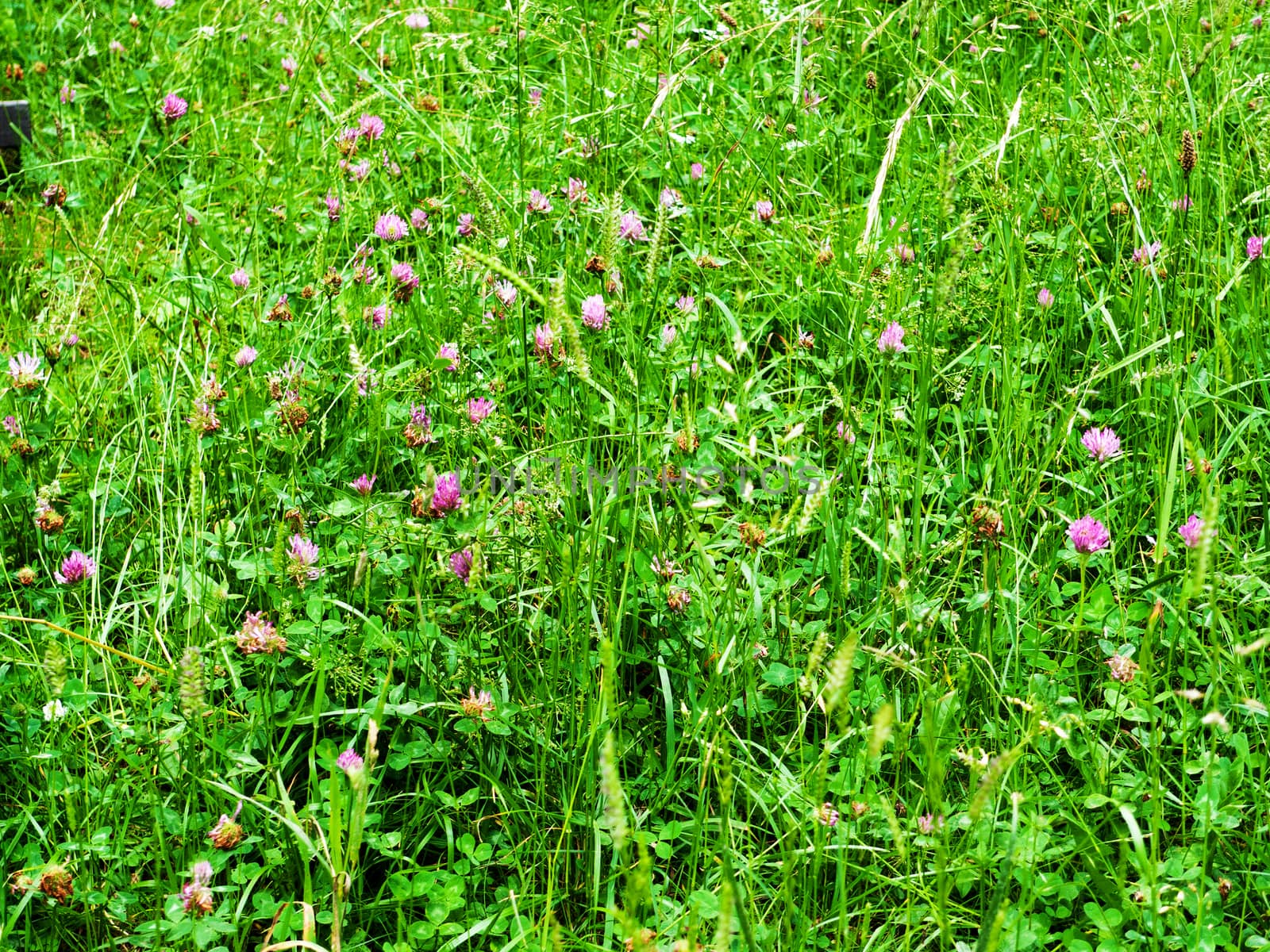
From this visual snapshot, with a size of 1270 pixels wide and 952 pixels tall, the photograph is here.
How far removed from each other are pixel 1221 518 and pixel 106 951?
1815 mm

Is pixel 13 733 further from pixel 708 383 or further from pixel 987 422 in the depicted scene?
pixel 987 422

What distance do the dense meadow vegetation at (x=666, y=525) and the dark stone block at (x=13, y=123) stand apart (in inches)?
18.2

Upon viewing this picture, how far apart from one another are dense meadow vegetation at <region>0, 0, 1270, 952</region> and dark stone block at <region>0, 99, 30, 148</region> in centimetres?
46

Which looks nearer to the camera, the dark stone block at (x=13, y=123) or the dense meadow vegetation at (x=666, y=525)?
the dense meadow vegetation at (x=666, y=525)

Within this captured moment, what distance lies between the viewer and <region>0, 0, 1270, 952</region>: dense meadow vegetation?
164cm

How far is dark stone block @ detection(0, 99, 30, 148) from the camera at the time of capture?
144 inches

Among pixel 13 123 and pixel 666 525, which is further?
pixel 13 123

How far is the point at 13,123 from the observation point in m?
3.69

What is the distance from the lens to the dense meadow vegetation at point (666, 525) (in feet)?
5.38

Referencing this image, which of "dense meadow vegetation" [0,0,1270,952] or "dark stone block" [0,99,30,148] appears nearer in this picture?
"dense meadow vegetation" [0,0,1270,952]

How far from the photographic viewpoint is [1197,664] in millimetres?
1942

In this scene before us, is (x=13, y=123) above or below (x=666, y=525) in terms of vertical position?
above

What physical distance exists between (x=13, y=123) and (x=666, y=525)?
8.93 ft

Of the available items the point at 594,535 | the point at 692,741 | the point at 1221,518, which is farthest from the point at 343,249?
the point at 1221,518
